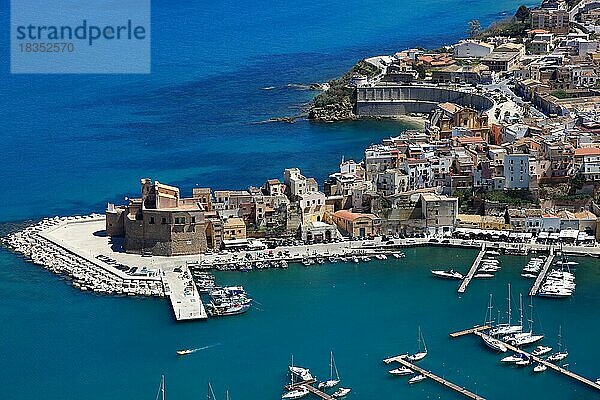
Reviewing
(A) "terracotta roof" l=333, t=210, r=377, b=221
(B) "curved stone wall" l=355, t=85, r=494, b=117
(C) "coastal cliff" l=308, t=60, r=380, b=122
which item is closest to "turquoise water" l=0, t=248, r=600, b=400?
(A) "terracotta roof" l=333, t=210, r=377, b=221

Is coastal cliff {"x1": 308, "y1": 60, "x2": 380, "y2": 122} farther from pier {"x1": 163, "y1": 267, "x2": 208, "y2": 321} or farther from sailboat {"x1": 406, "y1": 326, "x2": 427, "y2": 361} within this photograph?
sailboat {"x1": 406, "y1": 326, "x2": 427, "y2": 361}

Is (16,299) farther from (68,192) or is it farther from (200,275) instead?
(68,192)

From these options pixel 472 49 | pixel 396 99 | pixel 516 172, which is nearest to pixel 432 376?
pixel 516 172

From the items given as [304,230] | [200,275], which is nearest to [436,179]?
[304,230]

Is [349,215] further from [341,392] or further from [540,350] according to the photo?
[341,392]

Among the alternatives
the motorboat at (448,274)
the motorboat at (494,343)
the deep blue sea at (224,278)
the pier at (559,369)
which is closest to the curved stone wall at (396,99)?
the deep blue sea at (224,278)

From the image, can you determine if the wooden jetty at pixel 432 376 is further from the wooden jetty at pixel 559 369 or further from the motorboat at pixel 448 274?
the motorboat at pixel 448 274
